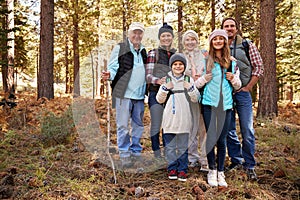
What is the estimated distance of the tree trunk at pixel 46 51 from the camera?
29.8 ft

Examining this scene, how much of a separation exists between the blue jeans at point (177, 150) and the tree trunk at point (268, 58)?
4986mm

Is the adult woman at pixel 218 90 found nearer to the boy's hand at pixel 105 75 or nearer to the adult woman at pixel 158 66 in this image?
the adult woman at pixel 158 66

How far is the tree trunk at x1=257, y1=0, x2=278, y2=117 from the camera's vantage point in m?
7.69

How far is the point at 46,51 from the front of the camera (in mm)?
9242

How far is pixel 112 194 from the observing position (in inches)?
131

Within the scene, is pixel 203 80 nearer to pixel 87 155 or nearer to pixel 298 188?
pixel 298 188

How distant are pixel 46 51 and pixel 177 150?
688 centimetres

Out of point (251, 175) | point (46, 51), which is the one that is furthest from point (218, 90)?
point (46, 51)

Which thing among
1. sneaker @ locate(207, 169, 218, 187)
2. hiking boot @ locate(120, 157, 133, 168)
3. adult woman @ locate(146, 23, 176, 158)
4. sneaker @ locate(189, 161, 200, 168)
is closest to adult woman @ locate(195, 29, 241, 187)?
sneaker @ locate(207, 169, 218, 187)

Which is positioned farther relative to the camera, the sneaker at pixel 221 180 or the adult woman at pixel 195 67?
the adult woman at pixel 195 67

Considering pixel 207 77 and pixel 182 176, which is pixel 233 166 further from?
pixel 207 77

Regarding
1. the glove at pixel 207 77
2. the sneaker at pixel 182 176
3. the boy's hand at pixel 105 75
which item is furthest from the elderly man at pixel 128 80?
the glove at pixel 207 77

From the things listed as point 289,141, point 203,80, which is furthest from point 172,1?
point 203,80

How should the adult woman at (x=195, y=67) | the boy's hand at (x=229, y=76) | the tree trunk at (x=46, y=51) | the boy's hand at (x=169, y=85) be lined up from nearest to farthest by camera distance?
1. the boy's hand at (x=229, y=76)
2. the boy's hand at (x=169, y=85)
3. the adult woman at (x=195, y=67)
4. the tree trunk at (x=46, y=51)
